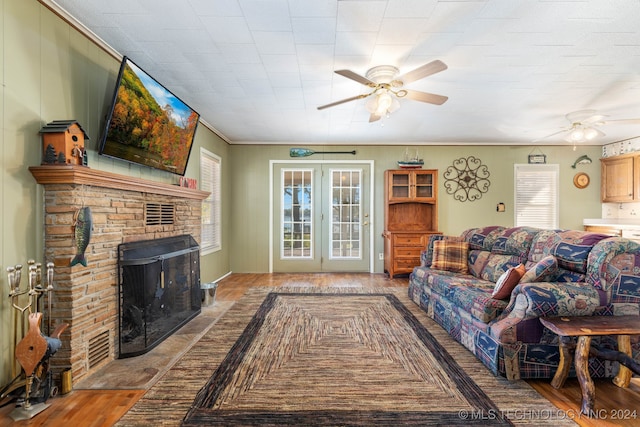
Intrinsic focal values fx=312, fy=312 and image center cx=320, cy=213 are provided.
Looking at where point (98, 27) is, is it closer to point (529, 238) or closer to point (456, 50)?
point (456, 50)

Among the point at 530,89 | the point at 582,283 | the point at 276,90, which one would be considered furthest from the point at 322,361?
the point at 530,89

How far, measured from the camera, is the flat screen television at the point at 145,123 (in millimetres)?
2412

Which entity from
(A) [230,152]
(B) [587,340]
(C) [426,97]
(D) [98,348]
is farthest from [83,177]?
(A) [230,152]

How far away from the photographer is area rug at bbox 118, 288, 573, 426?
1811mm

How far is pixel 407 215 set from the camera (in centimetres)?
604

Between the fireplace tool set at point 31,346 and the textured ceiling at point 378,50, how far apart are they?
182cm

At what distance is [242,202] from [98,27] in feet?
12.8

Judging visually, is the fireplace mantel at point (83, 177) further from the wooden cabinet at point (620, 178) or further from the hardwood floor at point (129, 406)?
the wooden cabinet at point (620, 178)

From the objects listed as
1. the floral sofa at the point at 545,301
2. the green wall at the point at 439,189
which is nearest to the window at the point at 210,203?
the green wall at the point at 439,189

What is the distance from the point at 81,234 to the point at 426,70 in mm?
2716

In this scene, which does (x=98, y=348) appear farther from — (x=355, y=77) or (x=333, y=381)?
(x=355, y=77)

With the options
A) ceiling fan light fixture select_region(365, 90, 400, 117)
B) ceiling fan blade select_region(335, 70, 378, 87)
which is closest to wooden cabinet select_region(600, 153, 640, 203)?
ceiling fan light fixture select_region(365, 90, 400, 117)

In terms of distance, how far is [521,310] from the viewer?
2191 mm

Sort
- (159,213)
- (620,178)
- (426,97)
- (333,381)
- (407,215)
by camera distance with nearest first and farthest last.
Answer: (333,381), (426,97), (159,213), (620,178), (407,215)
